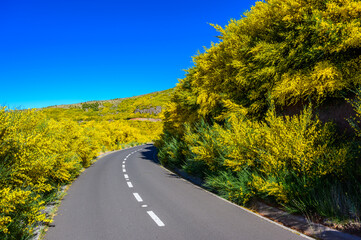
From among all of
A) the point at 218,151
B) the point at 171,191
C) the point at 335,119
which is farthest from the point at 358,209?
the point at 171,191

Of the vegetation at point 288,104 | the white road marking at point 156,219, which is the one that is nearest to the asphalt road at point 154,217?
the white road marking at point 156,219

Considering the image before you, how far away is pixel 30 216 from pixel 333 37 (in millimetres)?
9162

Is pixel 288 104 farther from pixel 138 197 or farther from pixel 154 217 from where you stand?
pixel 138 197

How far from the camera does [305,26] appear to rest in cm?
788

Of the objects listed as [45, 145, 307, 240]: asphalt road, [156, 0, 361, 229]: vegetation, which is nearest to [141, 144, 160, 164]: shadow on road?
[156, 0, 361, 229]: vegetation

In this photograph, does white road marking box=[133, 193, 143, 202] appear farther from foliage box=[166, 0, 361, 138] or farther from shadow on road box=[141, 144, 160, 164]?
shadow on road box=[141, 144, 160, 164]

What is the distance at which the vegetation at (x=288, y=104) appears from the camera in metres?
5.44

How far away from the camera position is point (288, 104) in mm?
8609

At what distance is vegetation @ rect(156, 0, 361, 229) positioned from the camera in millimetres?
5438

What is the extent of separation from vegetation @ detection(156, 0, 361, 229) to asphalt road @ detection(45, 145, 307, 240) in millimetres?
862

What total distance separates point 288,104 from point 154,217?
20.6ft

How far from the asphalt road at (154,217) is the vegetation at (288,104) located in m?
0.86

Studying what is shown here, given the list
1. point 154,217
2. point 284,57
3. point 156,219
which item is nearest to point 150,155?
point 284,57

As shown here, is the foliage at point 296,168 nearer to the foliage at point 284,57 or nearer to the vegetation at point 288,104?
the vegetation at point 288,104
